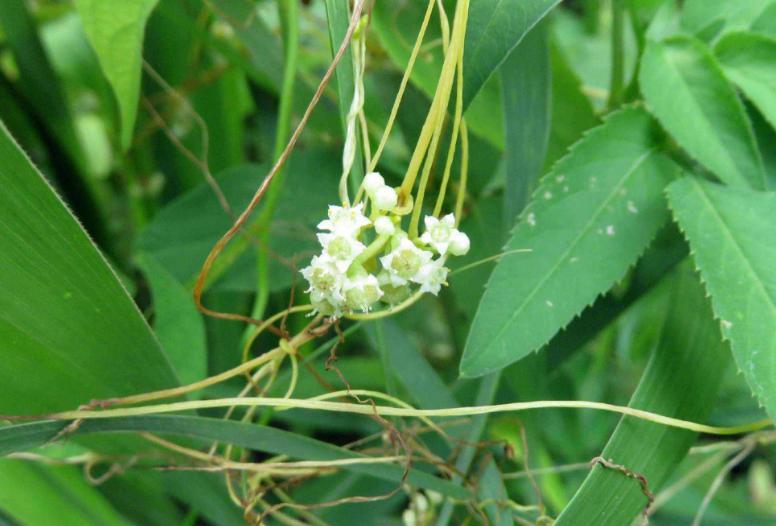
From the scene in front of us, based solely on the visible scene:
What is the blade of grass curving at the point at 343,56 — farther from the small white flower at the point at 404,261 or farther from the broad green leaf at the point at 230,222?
the broad green leaf at the point at 230,222

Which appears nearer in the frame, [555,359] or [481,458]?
[481,458]

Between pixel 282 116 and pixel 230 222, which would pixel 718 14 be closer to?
pixel 282 116

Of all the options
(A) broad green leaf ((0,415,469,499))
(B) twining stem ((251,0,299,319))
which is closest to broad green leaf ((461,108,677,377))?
(A) broad green leaf ((0,415,469,499))

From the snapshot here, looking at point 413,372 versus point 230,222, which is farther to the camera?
point 230,222

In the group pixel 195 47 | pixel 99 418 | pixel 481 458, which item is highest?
pixel 195 47

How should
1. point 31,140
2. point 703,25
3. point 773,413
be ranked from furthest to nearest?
point 31,140, point 703,25, point 773,413

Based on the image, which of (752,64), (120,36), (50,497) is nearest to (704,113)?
(752,64)

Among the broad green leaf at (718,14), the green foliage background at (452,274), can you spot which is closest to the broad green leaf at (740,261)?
the green foliage background at (452,274)

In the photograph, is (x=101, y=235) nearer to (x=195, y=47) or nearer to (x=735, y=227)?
(x=195, y=47)

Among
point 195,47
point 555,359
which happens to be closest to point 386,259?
point 555,359
